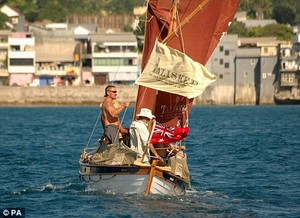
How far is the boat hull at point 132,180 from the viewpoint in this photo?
117 ft

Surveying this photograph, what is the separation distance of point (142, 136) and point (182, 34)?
18.4 ft

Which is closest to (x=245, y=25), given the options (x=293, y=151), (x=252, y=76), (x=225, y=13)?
(x=252, y=76)

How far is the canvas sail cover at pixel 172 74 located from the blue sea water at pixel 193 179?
10.4 ft

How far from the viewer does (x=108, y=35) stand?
159500mm

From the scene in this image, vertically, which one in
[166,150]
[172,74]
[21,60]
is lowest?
[21,60]

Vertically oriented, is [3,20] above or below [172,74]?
below

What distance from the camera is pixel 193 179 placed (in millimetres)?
43594

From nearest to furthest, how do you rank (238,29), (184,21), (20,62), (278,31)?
(184,21) < (20,62) < (278,31) < (238,29)

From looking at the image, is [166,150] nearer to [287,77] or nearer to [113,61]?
[287,77]

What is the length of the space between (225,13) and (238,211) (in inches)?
440

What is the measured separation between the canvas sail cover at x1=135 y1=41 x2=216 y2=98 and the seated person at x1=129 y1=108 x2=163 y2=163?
3.92 feet

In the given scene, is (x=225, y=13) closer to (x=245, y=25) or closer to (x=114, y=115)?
(x=114, y=115)

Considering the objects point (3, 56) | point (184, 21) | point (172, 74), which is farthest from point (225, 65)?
point (172, 74)

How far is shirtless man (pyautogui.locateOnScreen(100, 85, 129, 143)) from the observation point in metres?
37.2
